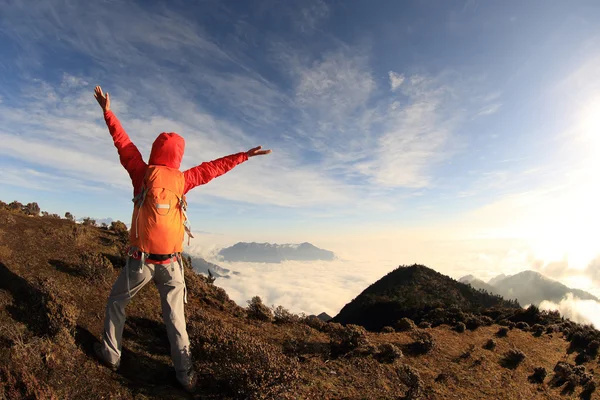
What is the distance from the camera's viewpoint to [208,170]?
5.41m

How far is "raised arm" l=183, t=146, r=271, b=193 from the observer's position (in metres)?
5.23

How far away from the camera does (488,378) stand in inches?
391

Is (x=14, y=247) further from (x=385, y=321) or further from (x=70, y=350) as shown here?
(x=385, y=321)

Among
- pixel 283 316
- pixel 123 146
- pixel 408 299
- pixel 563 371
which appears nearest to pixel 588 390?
pixel 563 371

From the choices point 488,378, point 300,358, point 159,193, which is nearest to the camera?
point 159,193

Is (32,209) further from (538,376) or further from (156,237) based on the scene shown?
(538,376)

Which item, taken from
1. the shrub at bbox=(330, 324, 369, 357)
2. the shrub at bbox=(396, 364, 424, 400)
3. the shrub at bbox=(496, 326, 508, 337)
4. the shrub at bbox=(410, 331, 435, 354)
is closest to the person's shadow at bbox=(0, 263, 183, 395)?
the shrub at bbox=(330, 324, 369, 357)

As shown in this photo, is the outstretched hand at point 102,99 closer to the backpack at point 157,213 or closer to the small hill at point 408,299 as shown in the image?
the backpack at point 157,213

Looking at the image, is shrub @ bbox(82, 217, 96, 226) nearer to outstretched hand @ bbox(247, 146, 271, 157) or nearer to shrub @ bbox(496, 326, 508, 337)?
outstretched hand @ bbox(247, 146, 271, 157)

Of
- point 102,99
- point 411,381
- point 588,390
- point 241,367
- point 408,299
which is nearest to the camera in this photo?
point 102,99

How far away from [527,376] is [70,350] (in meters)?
14.8

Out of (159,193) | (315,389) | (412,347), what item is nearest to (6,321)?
(159,193)

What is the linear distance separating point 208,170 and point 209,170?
0.02 m

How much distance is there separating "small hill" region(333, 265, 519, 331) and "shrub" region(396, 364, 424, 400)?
37.5 metres
